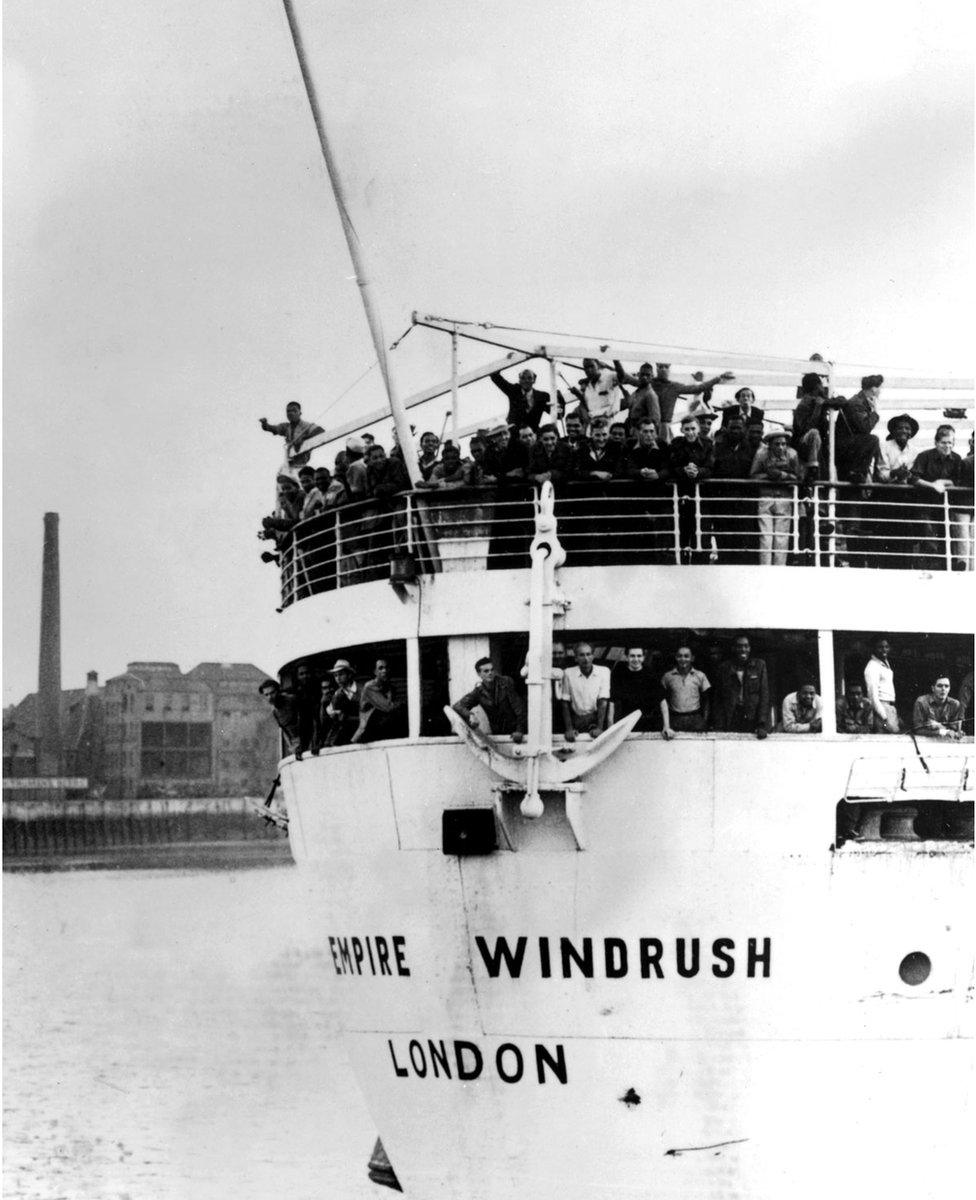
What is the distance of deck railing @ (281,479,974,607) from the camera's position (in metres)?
17.0

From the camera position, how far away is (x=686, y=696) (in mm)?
16438

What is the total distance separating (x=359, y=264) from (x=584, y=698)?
4894mm

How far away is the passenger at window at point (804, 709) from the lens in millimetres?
16625

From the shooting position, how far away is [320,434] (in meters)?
22.0

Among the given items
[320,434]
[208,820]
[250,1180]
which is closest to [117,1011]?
[208,820]

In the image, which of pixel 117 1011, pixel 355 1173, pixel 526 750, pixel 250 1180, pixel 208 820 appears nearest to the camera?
pixel 526 750

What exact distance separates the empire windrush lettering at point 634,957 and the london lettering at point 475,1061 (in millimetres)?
725

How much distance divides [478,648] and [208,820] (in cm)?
4486

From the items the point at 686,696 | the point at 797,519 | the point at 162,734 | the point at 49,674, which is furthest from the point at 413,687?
the point at 162,734

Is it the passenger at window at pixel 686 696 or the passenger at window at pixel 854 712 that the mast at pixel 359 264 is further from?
the passenger at window at pixel 854 712

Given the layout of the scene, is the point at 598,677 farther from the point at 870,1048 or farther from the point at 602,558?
the point at 870,1048

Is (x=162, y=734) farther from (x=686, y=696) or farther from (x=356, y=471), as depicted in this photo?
(x=686, y=696)

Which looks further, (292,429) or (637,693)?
(292,429)

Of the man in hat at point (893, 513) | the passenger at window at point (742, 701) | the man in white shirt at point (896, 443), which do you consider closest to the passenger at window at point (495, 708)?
the passenger at window at point (742, 701)
